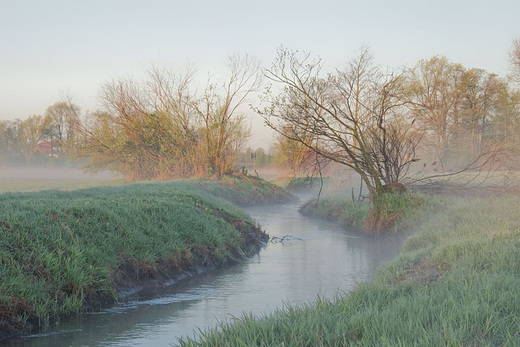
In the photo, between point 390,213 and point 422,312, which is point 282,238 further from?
point 422,312

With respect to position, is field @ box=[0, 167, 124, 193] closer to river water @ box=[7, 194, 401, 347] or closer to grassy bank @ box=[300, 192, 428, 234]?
river water @ box=[7, 194, 401, 347]

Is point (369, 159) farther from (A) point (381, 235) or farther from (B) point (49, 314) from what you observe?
(B) point (49, 314)

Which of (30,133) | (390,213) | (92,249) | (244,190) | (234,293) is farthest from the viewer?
(30,133)

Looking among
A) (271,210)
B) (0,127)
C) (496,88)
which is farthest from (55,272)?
(0,127)

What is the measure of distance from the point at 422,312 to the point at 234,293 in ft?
16.2

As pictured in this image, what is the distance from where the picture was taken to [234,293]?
31.0 ft

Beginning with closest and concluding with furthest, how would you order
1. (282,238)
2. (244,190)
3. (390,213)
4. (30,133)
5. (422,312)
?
(422,312) < (390,213) < (282,238) < (244,190) < (30,133)

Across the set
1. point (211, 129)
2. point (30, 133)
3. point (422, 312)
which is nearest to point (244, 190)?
point (211, 129)

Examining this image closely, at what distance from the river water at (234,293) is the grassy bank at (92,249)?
1.07 ft

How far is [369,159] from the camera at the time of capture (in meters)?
15.6

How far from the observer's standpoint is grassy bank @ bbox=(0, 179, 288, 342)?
752 cm

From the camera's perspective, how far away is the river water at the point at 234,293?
714 cm

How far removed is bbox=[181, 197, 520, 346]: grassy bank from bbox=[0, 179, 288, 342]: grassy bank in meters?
2.98

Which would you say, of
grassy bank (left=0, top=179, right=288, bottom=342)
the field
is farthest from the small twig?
the field
